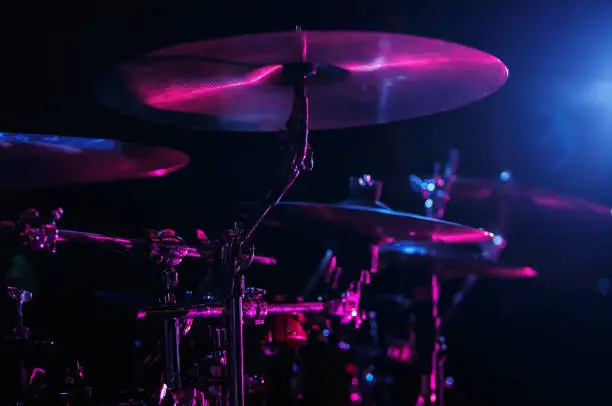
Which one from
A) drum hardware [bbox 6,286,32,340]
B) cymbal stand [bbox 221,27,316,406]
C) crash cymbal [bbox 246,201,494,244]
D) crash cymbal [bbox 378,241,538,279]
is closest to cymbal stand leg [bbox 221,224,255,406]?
cymbal stand [bbox 221,27,316,406]

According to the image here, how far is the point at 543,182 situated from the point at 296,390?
1.35 meters

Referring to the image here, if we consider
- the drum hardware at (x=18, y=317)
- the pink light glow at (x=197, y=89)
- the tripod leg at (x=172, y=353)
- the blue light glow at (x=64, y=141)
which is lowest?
the tripod leg at (x=172, y=353)

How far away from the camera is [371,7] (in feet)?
2.79

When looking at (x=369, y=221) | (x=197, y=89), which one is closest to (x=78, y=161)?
(x=197, y=89)

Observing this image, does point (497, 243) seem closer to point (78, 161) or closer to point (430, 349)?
point (430, 349)

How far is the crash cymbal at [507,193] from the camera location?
90.7 inches

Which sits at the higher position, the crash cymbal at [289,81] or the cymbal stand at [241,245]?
the crash cymbal at [289,81]

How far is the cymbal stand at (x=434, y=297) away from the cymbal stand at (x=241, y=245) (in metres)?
1.13

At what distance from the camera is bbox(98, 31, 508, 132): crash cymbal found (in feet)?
2.90

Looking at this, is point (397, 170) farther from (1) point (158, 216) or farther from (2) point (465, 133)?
(1) point (158, 216)

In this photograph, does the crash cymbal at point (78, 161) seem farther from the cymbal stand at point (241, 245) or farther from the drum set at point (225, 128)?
the cymbal stand at point (241, 245)

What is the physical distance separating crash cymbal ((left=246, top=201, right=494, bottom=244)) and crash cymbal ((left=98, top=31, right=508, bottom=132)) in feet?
0.80

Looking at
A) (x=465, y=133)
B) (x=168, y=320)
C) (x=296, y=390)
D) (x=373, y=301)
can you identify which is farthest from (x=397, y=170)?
(x=168, y=320)

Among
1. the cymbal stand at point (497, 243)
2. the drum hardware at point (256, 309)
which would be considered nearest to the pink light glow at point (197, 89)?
the drum hardware at point (256, 309)
